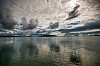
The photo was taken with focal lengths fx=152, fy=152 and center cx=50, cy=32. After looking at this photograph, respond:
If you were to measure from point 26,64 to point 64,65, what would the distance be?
1583 centimetres

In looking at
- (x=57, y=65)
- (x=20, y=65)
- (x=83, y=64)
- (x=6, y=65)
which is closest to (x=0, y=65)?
(x=6, y=65)

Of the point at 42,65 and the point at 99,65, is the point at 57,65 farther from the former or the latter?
the point at 99,65

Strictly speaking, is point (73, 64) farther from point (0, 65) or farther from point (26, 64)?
point (0, 65)

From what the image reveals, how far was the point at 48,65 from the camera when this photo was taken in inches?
2416

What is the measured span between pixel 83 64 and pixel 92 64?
3577 millimetres

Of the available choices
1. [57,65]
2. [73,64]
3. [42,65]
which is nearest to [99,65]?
[73,64]

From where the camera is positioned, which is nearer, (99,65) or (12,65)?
(99,65)

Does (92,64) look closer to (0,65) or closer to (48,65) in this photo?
(48,65)

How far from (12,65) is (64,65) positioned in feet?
69.3

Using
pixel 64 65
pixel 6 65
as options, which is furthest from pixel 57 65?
pixel 6 65

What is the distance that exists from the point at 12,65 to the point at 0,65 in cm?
475

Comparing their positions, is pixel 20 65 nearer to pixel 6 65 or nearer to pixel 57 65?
pixel 6 65

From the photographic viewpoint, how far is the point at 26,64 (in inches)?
2500

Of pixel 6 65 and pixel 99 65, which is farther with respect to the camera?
pixel 6 65
